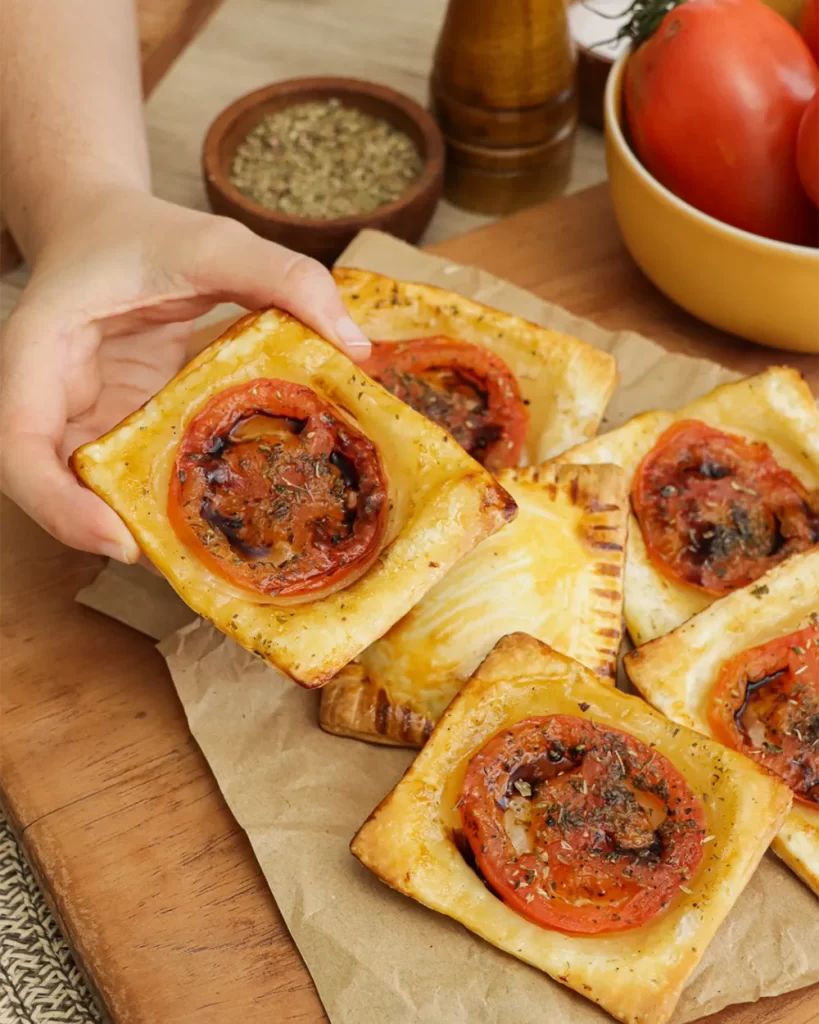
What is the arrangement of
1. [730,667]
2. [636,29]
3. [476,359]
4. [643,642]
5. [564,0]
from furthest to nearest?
[564,0], [636,29], [476,359], [643,642], [730,667]

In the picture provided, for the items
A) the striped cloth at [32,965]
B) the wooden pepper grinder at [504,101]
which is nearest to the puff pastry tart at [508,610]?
the striped cloth at [32,965]

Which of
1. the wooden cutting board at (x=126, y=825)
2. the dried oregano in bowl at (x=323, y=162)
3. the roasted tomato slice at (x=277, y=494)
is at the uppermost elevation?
the roasted tomato slice at (x=277, y=494)

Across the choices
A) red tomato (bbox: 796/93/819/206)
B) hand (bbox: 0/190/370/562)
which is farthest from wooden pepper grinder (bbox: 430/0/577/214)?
hand (bbox: 0/190/370/562)

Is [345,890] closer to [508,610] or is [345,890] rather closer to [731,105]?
[508,610]

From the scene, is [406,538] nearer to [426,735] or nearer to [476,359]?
[426,735]

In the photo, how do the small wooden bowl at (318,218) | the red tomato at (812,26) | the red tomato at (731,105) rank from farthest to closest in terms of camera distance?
the small wooden bowl at (318,218) → the red tomato at (812,26) → the red tomato at (731,105)

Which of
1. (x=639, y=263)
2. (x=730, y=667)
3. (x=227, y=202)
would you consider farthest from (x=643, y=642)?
(x=227, y=202)

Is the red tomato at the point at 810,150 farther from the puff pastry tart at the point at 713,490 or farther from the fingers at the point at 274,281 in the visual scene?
the fingers at the point at 274,281

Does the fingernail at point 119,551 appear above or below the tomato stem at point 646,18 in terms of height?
below
